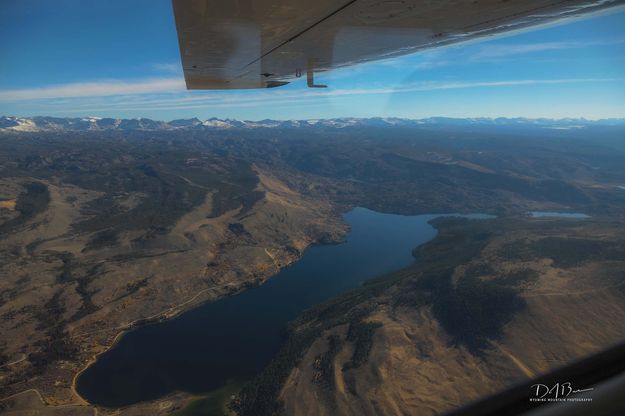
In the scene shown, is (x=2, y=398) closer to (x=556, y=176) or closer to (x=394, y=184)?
(x=394, y=184)
